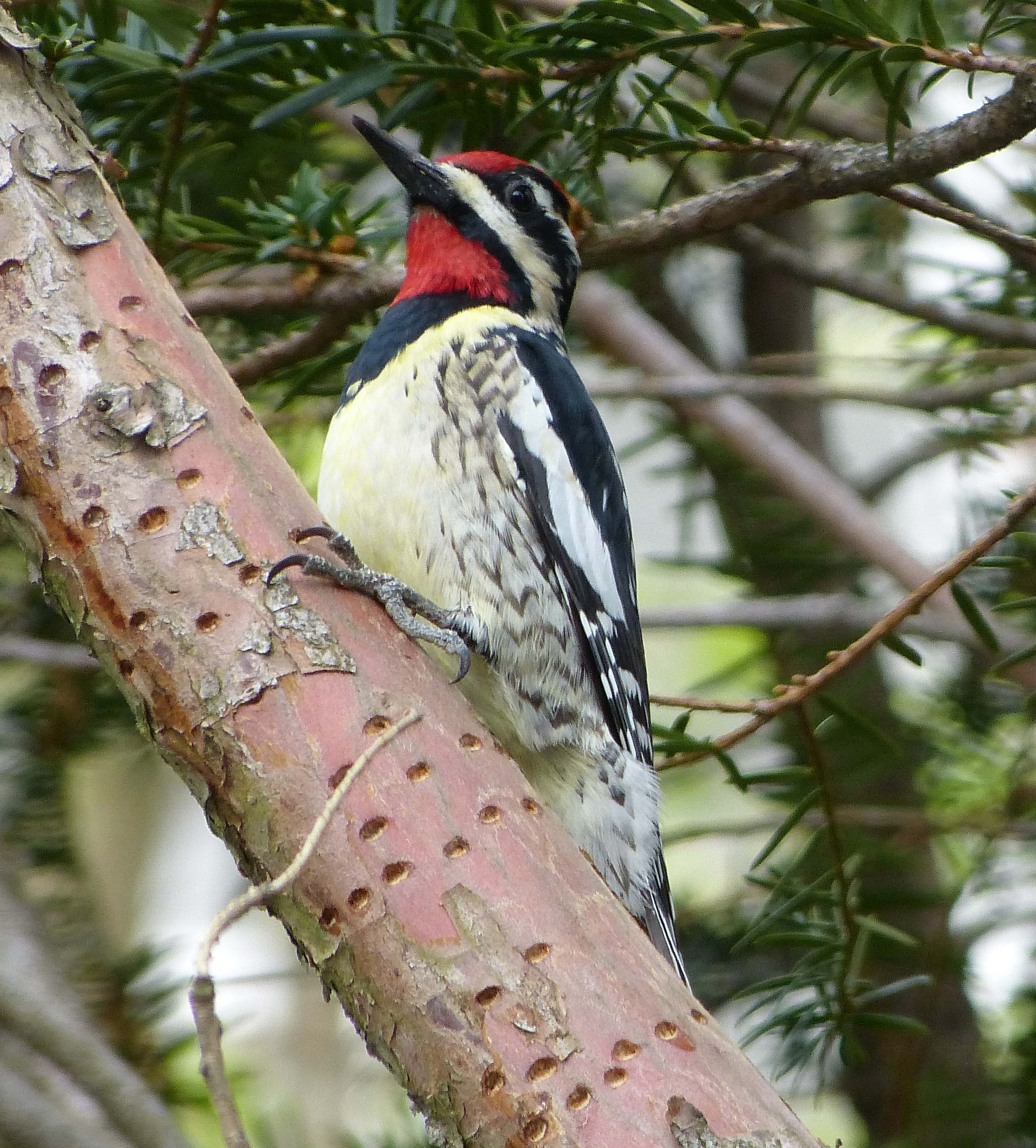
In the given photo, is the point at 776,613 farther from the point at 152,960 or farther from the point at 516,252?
the point at 152,960

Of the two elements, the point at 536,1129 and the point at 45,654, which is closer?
the point at 536,1129

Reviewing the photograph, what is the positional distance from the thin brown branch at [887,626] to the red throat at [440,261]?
0.94 meters

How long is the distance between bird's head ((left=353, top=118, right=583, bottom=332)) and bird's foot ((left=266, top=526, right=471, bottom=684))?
0.64 meters

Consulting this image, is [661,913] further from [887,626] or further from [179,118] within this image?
[179,118]

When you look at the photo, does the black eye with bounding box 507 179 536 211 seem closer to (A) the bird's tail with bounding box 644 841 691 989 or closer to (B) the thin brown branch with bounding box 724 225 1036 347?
(B) the thin brown branch with bounding box 724 225 1036 347

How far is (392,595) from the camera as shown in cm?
142

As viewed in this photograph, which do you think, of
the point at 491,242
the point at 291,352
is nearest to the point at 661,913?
the point at 291,352

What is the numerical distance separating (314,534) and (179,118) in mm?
671

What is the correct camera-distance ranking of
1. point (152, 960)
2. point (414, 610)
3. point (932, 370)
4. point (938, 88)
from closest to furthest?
1. point (414, 610)
2. point (152, 960)
3. point (932, 370)
4. point (938, 88)

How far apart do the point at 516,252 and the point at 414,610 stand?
2.87ft

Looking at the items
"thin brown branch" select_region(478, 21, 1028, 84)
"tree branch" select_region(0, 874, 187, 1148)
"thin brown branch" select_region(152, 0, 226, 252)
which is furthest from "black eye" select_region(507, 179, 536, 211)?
"tree branch" select_region(0, 874, 187, 1148)

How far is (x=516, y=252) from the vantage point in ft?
7.44

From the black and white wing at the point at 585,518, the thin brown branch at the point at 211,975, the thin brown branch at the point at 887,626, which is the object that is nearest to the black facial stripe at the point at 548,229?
the black and white wing at the point at 585,518

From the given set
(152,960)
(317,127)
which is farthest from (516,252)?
(152,960)
